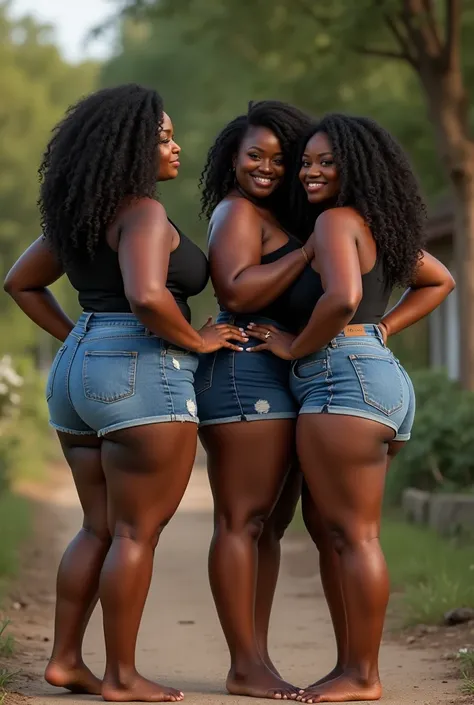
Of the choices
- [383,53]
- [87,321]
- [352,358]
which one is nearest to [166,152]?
[87,321]

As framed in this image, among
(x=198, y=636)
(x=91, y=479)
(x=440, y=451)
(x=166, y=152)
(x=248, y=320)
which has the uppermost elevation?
(x=166, y=152)

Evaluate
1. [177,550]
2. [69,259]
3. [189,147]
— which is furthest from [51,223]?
[189,147]

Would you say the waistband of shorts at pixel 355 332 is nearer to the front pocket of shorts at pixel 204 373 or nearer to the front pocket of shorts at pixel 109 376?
the front pocket of shorts at pixel 204 373

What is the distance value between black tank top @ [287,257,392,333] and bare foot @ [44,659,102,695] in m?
1.48

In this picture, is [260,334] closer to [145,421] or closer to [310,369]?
[310,369]

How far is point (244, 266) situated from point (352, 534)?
1.01m

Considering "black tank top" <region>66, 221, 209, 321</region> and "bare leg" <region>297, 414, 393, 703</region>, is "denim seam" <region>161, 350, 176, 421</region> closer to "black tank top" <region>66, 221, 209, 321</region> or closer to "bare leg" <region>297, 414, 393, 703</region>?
"black tank top" <region>66, 221, 209, 321</region>

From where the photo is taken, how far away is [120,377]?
4.76 metres

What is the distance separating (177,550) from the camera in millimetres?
10500

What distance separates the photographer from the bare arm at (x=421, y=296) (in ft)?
17.3

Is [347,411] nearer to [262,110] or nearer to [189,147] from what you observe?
[262,110]

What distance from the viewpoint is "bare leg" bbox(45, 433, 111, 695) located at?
501 cm

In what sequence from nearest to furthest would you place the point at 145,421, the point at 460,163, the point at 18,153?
the point at 145,421 < the point at 460,163 < the point at 18,153

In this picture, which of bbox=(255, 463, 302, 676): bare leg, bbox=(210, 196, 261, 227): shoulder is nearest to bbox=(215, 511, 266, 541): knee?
bbox=(255, 463, 302, 676): bare leg
